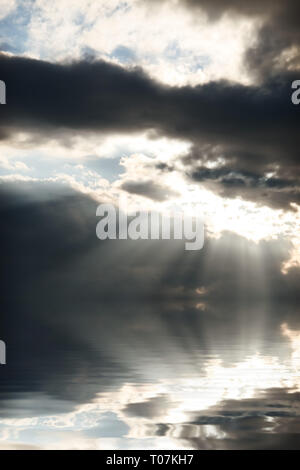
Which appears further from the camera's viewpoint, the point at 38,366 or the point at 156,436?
the point at 38,366

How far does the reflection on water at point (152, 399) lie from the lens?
72.1 ft

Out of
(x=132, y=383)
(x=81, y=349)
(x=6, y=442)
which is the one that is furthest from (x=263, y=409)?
(x=81, y=349)

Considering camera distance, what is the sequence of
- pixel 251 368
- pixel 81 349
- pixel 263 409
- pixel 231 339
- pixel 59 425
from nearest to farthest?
1. pixel 59 425
2. pixel 263 409
3. pixel 251 368
4. pixel 81 349
5. pixel 231 339

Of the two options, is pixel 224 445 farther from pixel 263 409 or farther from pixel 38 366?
pixel 38 366

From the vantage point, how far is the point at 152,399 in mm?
29344

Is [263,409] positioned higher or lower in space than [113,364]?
lower

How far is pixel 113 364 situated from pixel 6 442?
22.0 metres

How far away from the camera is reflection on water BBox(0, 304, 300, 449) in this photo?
72.1ft

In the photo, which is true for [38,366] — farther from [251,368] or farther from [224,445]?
[224,445]

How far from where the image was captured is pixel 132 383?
34.2m
